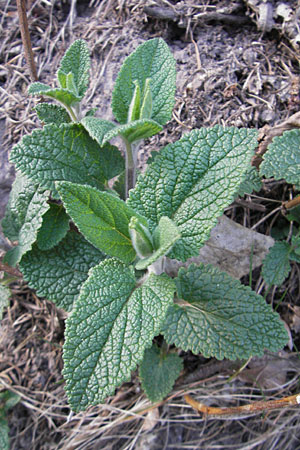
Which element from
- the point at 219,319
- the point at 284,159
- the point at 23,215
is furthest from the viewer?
the point at 23,215

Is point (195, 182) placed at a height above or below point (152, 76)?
below

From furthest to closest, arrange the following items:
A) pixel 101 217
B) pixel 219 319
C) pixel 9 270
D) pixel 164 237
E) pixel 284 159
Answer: pixel 9 270 < pixel 284 159 < pixel 219 319 < pixel 101 217 < pixel 164 237

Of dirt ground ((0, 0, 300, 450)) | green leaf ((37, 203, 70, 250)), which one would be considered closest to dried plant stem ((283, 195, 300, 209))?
dirt ground ((0, 0, 300, 450))

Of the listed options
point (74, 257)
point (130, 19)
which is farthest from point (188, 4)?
point (74, 257)

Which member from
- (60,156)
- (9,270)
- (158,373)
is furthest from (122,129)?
(158,373)

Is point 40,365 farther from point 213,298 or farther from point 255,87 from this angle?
point 255,87

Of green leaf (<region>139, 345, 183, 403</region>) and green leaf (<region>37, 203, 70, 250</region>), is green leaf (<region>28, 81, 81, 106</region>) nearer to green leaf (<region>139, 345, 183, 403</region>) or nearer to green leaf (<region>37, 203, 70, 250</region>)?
green leaf (<region>37, 203, 70, 250</region>)

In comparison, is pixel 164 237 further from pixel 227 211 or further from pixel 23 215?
pixel 227 211
